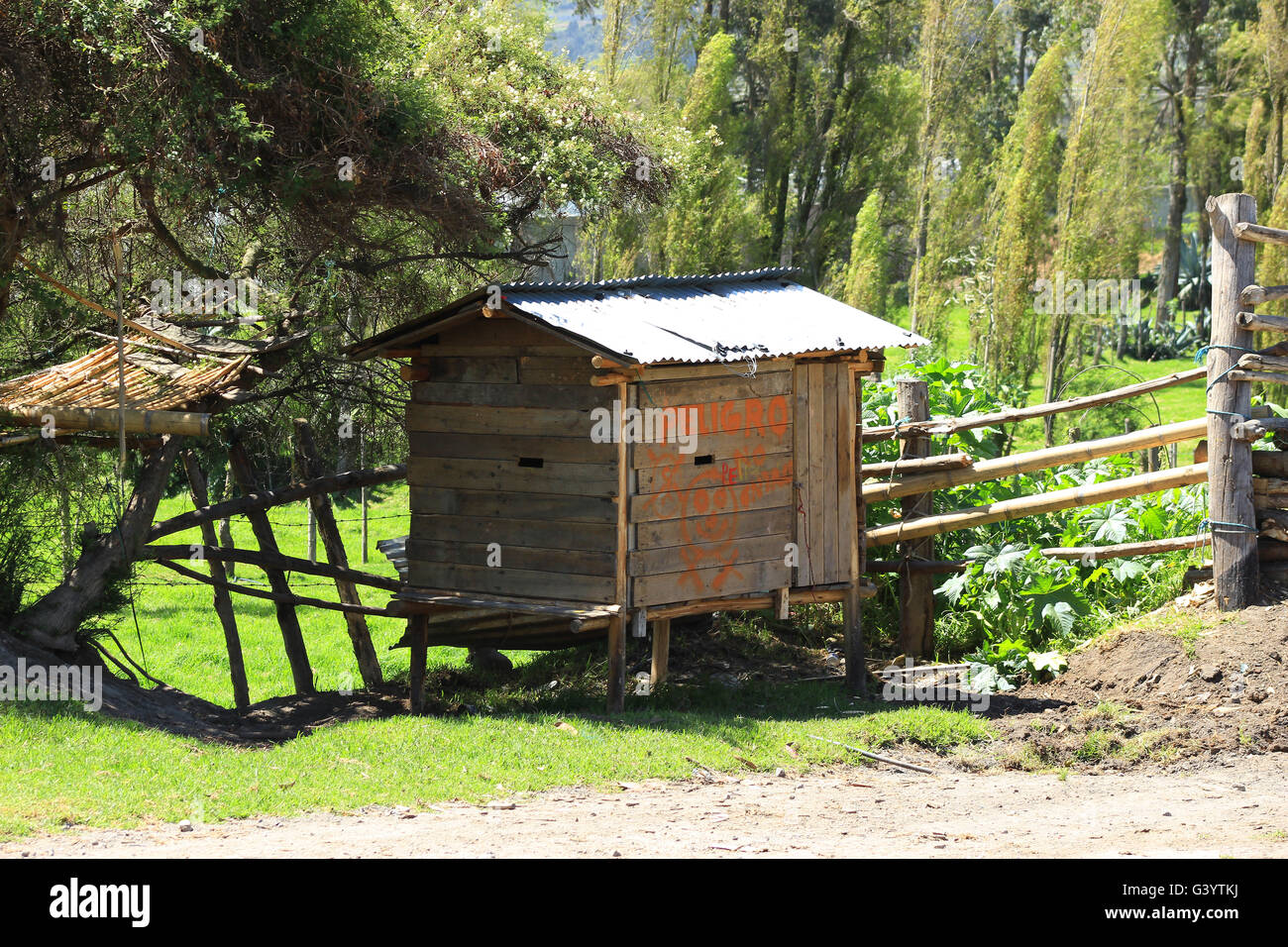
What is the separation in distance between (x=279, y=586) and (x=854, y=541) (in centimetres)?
564

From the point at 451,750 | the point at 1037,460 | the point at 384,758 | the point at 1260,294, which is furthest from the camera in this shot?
the point at 1037,460

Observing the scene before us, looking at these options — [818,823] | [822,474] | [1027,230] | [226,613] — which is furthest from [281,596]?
[1027,230]

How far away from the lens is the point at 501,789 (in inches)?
302

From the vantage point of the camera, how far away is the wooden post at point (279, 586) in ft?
40.2

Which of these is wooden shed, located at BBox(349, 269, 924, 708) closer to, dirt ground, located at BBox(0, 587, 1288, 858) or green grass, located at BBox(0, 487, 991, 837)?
green grass, located at BBox(0, 487, 991, 837)

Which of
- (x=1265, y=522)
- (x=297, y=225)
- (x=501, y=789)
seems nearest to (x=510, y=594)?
(x=501, y=789)

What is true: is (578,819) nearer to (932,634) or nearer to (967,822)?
(967,822)

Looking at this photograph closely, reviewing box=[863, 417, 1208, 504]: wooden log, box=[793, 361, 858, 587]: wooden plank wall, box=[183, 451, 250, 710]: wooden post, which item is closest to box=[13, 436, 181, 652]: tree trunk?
box=[183, 451, 250, 710]: wooden post

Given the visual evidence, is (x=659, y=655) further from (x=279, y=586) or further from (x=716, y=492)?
(x=279, y=586)

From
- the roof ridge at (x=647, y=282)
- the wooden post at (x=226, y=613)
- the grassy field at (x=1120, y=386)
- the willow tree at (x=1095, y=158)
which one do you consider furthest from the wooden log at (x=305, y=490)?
the willow tree at (x=1095, y=158)

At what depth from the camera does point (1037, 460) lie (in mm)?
11195

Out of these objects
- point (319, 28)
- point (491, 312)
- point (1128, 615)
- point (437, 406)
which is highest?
point (319, 28)

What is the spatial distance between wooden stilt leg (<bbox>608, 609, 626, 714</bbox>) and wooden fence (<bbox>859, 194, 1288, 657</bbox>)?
102 inches

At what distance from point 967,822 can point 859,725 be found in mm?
2331
